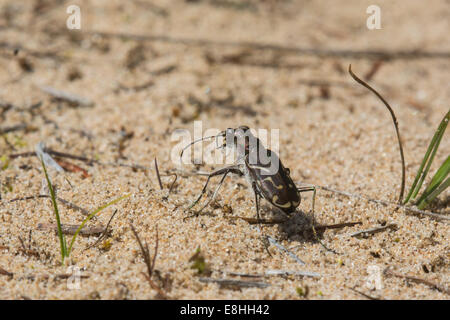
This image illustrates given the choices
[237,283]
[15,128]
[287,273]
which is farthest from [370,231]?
[15,128]

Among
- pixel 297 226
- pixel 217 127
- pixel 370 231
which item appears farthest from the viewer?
pixel 217 127

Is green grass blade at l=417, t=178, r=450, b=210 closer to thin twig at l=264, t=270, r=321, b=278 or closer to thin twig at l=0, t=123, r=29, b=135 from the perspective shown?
thin twig at l=264, t=270, r=321, b=278

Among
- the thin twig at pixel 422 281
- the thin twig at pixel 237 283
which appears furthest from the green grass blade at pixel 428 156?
the thin twig at pixel 237 283

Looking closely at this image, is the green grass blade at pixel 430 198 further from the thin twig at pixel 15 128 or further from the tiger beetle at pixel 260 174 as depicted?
the thin twig at pixel 15 128

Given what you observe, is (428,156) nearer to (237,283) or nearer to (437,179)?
(437,179)

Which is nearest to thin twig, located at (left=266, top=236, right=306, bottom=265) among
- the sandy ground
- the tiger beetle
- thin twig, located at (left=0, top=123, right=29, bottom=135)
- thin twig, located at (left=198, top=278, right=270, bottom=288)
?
the sandy ground

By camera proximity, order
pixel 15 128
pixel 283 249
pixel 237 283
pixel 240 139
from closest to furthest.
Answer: pixel 237 283, pixel 283 249, pixel 240 139, pixel 15 128
